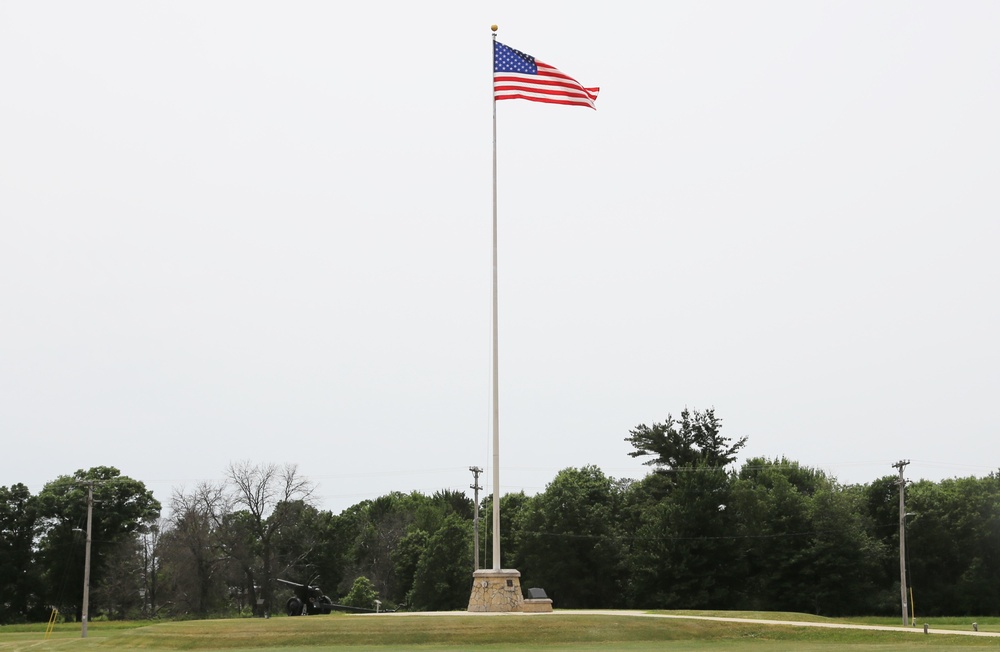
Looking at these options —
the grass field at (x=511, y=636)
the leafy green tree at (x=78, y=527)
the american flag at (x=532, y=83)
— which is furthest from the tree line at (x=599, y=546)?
the american flag at (x=532, y=83)

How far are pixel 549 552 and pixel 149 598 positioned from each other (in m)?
32.4

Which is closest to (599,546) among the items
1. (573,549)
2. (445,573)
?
(573,549)

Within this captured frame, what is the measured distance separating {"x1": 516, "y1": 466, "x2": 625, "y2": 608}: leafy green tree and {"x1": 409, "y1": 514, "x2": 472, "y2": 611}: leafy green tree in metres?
4.71

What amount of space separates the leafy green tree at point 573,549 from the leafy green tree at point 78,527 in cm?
3163

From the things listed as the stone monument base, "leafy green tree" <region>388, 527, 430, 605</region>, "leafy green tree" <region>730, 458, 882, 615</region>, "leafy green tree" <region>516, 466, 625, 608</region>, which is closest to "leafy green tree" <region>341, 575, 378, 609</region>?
"leafy green tree" <region>516, 466, 625, 608</region>

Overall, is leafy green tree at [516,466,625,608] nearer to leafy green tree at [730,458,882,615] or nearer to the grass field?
leafy green tree at [730,458,882,615]

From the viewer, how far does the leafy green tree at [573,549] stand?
78750mm

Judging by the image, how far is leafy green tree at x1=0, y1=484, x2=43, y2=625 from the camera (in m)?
81.6

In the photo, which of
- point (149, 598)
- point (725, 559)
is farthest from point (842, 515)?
point (149, 598)

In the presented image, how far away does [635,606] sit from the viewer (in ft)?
245

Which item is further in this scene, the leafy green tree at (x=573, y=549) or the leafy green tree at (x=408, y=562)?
the leafy green tree at (x=408, y=562)

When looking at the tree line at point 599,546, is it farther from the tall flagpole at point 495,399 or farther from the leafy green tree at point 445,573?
the tall flagpole at point 495,399

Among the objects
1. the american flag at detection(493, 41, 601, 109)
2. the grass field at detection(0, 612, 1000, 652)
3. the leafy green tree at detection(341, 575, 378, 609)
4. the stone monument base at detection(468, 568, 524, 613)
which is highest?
the american flag at detection(493, 41, 601, 109)

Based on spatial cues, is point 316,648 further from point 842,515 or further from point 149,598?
point 149,598
